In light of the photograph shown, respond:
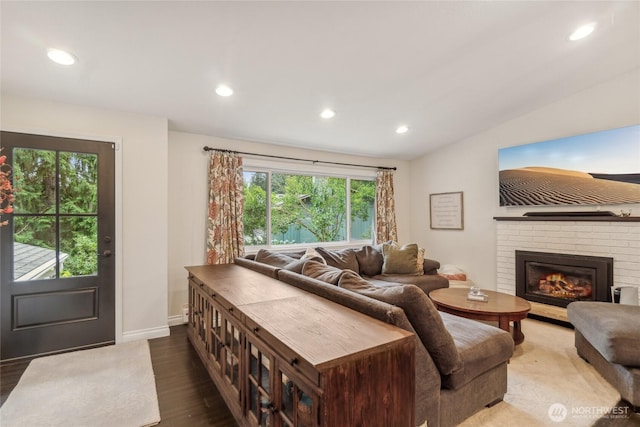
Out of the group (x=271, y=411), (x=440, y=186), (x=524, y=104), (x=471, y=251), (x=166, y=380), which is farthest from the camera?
(x=440, y=186)

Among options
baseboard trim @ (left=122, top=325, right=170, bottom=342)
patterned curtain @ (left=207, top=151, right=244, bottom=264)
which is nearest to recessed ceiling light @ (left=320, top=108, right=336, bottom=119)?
patterned curtain @ (left=207, top=151, right=244, bottom=264)

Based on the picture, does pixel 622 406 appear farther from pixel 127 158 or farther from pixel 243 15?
pixel 127 158

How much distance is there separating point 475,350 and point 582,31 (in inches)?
111

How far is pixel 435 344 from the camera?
1510 mm

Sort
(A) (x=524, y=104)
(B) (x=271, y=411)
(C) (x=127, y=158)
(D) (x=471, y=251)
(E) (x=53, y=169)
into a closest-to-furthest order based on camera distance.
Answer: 1. (B) (x=271, y=411)
2. (E) (x=53, y=169)
3. (C) (x=127, y=158)
4. (A) (x=524, y=104)
5. (D) (x=471, y=251)

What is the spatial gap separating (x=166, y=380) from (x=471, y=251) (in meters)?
4.40

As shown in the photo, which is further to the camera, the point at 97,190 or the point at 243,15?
the point at 97,190

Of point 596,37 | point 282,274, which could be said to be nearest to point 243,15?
point 282,274

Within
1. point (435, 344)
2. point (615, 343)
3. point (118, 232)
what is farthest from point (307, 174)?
point (615, 343)

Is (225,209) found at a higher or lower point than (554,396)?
higher

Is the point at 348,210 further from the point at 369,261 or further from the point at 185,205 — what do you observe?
the point at 185,205

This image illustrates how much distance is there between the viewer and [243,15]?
194 centimetres

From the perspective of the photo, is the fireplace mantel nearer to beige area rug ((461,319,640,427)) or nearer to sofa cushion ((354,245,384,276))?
beige area rug ((461,319,640,427))

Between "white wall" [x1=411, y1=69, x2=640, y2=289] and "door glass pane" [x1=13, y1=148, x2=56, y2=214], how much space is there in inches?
194
